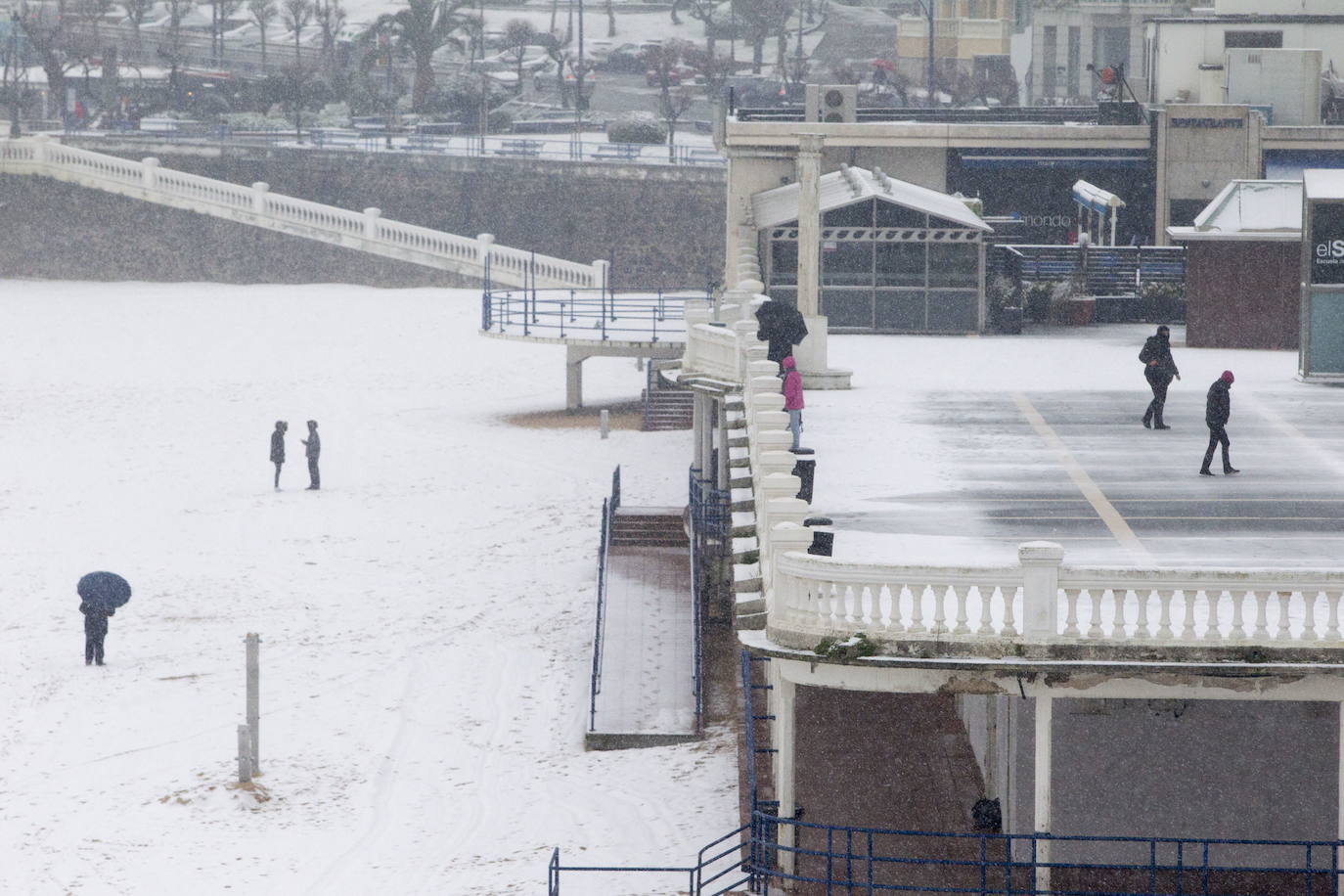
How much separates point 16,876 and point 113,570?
12.8 m

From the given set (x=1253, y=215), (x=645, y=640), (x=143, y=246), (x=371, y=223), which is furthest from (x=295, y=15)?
(x=645, y=640)

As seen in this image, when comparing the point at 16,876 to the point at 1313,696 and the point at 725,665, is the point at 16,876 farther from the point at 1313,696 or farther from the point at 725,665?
the point at 1313,696

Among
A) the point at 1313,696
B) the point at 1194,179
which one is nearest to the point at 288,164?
the point at 1194,179

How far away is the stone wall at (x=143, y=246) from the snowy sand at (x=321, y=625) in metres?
10.9

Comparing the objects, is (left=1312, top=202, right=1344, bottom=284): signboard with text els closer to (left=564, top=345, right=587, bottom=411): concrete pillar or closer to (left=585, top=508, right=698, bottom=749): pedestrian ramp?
(left=585, top=508, right=698, bottom=749): pedestrian ramp

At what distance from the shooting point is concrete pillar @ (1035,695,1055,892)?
48.5 feet

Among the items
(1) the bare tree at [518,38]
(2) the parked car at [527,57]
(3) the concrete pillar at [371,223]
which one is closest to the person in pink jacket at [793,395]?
(3) the concrete pillar at [371,223]

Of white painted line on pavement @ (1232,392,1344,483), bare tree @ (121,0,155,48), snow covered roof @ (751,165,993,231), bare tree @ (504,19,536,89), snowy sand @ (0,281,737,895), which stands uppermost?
bare tree @ (121,0,155,48)

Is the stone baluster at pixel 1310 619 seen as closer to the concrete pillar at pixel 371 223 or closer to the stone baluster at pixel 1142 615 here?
the stone baluster at pixel 1142 615

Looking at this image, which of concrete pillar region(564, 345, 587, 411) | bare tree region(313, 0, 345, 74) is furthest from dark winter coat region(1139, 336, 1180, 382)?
bare tree region(313, 0, 345, 74)

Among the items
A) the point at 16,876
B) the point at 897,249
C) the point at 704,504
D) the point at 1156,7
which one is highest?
the point at 1156,7

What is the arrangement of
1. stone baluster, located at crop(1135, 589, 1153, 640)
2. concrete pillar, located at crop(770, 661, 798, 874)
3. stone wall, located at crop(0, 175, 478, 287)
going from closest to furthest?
stone baluster, located at crop(1135, 589, 1153, 640) < concrete pillar, located at crop(770, 661, 798, 874) < stone wall, located at crop(0, 175, 478, 287)

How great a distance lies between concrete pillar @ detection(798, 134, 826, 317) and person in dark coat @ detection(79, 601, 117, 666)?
10.6 meters

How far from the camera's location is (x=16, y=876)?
1944 centimetres
